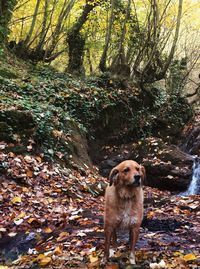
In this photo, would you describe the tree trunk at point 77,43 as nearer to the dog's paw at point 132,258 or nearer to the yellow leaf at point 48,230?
the yellow leaf at point 48,230

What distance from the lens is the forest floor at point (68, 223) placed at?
4785mm

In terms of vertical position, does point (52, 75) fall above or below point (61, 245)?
above

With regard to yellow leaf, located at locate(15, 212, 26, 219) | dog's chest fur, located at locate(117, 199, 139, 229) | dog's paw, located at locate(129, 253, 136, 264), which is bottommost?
yellow leaf, located at locate(15, 212, 26, 219)

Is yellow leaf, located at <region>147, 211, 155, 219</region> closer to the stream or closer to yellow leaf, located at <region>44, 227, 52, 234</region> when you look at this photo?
yellow leaf, located at <region>44, 227, 52, 234</region>

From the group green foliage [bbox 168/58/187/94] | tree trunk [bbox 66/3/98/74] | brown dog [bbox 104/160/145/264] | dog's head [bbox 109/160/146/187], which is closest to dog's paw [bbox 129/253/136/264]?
brown dog [bbox 104/160/145/264]

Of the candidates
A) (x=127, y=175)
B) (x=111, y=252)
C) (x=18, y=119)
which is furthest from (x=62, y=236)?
(x=18, y=119)

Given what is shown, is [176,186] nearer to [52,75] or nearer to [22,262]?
[52,75]

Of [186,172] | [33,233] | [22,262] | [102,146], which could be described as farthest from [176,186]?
[22,262]

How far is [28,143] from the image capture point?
1005 centimetres

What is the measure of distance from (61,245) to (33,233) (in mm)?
1173

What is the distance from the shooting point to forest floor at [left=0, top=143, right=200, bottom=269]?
4785 mm

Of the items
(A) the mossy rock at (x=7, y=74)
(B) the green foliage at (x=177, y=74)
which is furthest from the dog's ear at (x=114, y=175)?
(B) the green foliage at (x=177, y=74)

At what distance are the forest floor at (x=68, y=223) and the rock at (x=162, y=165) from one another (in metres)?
3.49

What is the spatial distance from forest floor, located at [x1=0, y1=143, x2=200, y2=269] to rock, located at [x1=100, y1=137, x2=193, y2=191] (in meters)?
3.49
